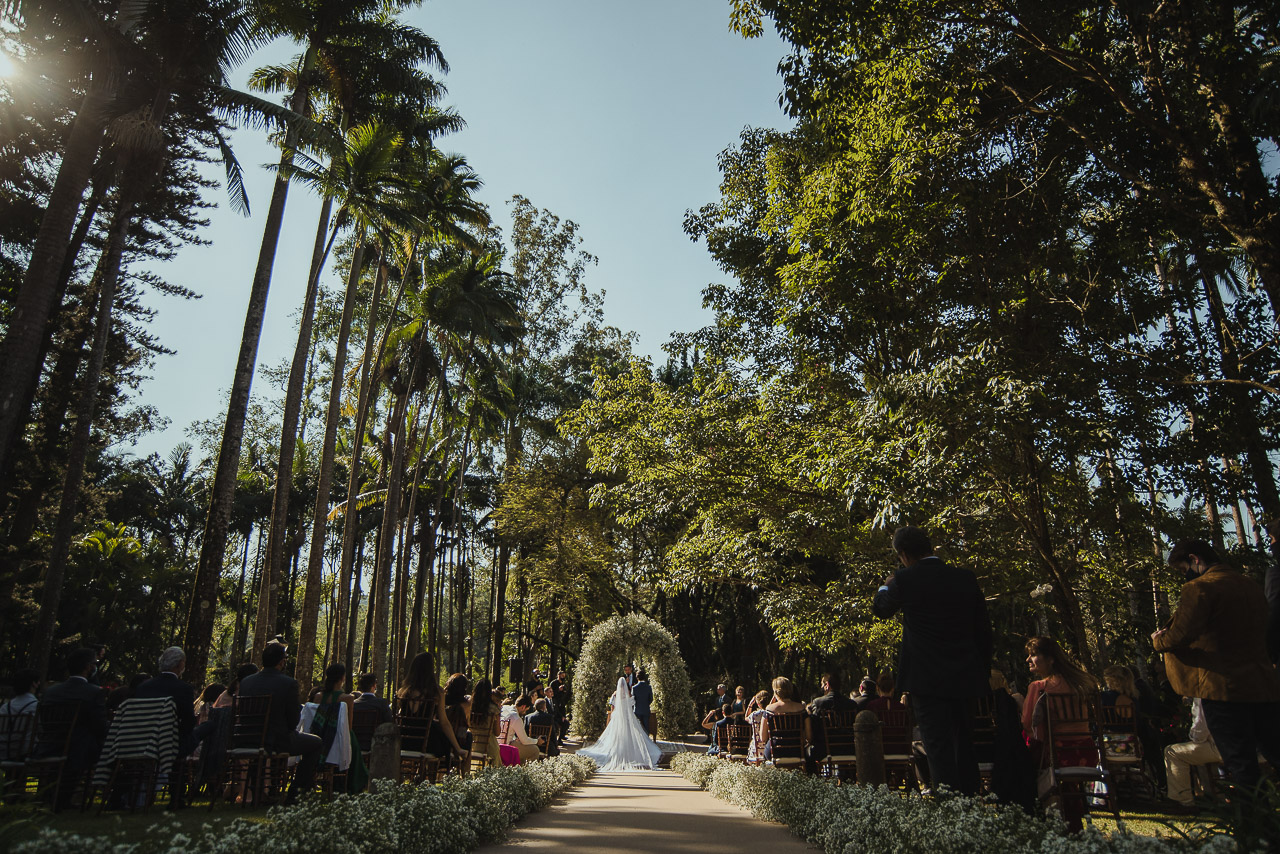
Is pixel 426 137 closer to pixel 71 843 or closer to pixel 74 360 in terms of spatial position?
pixel 74 360

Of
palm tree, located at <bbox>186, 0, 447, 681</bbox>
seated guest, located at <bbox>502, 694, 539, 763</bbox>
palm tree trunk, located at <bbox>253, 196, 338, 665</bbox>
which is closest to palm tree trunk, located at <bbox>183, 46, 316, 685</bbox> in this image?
palm tree, located at <bbox>186, 0, 447, 681</bbox>

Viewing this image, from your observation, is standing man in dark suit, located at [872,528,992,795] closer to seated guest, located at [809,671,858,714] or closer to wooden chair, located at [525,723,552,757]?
seated guest, located at [809,671,858,714]

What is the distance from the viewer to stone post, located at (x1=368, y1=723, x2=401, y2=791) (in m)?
5.88

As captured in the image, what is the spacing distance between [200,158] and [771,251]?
18725mm

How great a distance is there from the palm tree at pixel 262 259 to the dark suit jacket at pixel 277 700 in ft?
18.6

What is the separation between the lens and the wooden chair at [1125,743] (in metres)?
6.52

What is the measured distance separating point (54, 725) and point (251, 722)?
59.9 inches

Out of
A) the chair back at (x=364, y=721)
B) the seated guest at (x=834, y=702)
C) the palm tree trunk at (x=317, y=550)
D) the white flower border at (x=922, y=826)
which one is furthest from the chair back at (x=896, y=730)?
the palm tree trunk at (x=317, y=550)

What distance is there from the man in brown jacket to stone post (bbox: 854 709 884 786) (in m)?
2.13

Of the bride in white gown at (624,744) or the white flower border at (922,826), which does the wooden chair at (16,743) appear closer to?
the white flower border at (922,826)

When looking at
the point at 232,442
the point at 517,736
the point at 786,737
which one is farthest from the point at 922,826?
the point at 232,442

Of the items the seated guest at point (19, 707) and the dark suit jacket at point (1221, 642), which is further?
the seated guest at point (19, 707)

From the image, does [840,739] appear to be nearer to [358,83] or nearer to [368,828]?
[368,828]

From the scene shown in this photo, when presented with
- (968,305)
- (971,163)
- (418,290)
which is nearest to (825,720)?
(968,305)
